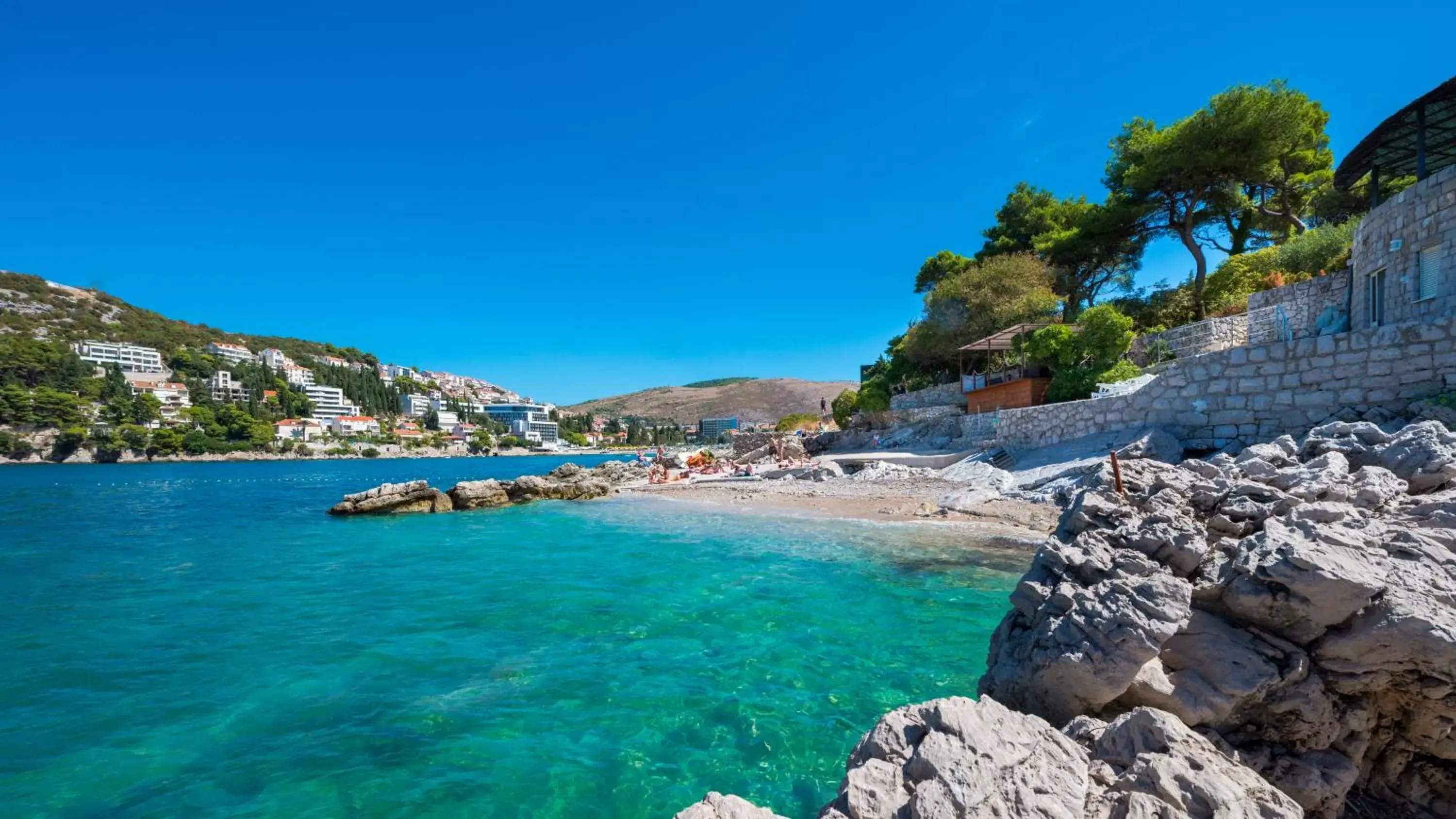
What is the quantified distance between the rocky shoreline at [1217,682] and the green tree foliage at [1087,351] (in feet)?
56.5

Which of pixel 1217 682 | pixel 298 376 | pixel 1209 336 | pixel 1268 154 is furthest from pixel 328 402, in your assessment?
pixel 1217 682

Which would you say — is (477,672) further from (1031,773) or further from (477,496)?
(477,496)

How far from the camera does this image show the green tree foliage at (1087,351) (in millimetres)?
18797

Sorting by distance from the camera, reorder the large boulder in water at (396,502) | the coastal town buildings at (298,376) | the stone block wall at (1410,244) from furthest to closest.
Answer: the coastal town buildings at (298,376) < the large boulder in water at (396,502) < the stone block wall at (1410,244)

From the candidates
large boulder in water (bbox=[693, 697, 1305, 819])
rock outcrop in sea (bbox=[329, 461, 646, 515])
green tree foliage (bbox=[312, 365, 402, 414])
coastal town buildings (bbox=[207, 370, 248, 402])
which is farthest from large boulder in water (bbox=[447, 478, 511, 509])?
green tree foliage (bbox=[312, 365, 402, 414])

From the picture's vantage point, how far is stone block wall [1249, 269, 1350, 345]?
16.2 m

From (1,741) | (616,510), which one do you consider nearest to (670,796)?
(1,741)

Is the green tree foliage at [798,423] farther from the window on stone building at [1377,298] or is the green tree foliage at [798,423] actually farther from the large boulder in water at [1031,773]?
the large boulder in water at [1031,773]

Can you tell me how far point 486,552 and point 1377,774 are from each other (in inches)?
516

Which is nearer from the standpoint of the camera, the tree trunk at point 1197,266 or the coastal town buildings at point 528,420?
the tree trunk at point 1197,266

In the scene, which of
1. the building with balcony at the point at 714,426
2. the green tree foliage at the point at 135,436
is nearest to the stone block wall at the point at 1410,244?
the green tree foliage at the point at 135,436

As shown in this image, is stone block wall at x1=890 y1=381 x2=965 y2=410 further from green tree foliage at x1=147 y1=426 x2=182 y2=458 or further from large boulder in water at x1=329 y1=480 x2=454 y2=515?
green tree foliage at x1=147 y1=426 x2=182 y2=458

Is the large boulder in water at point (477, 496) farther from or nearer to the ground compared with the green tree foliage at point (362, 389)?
nearer to the ground

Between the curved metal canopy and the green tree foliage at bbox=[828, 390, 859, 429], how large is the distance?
27840mm
